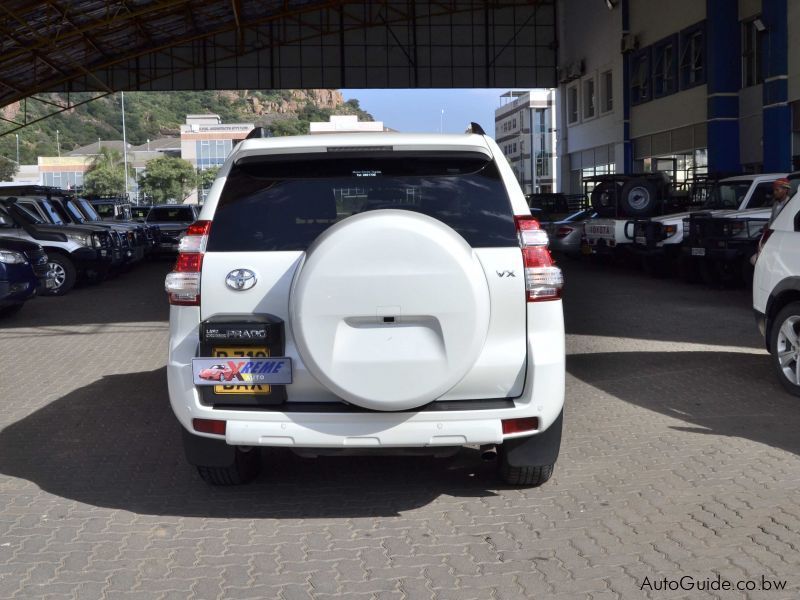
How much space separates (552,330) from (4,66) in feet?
110

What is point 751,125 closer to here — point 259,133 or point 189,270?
point 259,133

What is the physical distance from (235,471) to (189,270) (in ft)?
4.20

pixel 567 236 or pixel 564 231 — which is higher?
pixel 564 231

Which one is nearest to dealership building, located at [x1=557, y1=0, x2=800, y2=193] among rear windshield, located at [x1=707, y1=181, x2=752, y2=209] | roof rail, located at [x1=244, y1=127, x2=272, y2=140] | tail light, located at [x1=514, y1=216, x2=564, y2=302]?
rear windshield, located at [x1=707, y1=181, x2=752, y2=209]

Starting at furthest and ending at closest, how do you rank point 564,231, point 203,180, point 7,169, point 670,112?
point 7,169, point 203,180, point 670,112, point 564,231

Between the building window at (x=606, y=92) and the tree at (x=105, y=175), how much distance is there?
77006 mm

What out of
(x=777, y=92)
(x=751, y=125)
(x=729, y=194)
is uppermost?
(x=777, y=92)

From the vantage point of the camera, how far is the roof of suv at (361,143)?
17.5 ft

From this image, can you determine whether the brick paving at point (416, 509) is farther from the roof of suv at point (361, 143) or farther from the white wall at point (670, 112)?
the white wall at point (670, 112)

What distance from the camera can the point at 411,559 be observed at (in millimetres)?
4832

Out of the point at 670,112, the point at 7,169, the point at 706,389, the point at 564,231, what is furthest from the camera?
the point at 7,169

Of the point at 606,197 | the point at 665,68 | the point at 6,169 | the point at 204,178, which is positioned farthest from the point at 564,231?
the point at 6,169

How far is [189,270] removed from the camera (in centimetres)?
530

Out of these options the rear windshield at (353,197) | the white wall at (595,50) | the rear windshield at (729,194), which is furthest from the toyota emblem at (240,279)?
the white wall at (595,50)
